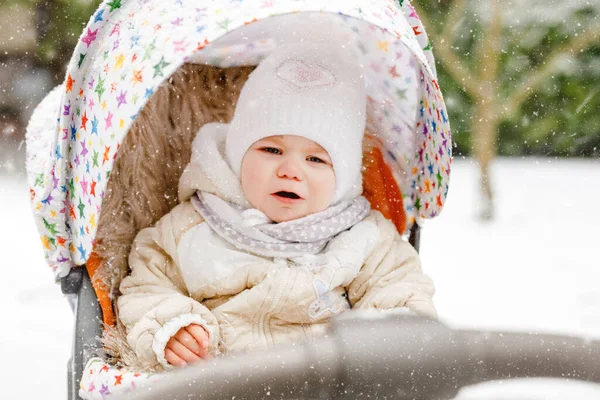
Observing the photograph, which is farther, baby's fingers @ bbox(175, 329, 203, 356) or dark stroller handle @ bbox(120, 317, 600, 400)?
baby's fingers @ bbox(175, 329, 203, 356)

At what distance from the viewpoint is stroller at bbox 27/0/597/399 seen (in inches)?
51.8

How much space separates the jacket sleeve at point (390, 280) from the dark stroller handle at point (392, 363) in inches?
18.0

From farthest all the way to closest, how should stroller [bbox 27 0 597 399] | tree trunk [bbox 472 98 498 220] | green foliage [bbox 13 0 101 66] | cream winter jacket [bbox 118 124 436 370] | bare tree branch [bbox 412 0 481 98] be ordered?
green foliage [bbox 13 0 101 66] → tree trunk [bbox 472 98 498 220] → bare tree branch [bbox 412 0 481 98] → cream winter jacket [bbox 118 124 436 370] → stroller [bbox 27 0 597 399]

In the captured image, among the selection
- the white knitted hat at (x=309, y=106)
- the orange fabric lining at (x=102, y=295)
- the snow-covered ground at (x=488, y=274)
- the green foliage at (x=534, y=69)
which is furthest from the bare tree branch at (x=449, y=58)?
the orange fabric lining at (x=102, y=295)

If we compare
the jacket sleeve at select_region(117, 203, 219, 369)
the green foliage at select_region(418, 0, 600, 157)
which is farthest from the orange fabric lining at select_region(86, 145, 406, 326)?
the green foliage at select_region(418, 0, 600, 157)

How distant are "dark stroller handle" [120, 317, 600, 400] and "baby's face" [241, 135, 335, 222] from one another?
2.01 ft

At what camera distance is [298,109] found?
163 centimetres

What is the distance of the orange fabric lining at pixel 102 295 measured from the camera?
62.7 inches

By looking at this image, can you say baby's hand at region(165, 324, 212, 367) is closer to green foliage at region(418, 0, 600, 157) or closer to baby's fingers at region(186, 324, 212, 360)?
baby's fingers at region(186, 324, 212, 360)

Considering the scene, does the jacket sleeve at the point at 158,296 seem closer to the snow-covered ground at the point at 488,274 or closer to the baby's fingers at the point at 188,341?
the baby's fingers at the point at 188,341

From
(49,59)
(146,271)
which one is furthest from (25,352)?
(49,59)

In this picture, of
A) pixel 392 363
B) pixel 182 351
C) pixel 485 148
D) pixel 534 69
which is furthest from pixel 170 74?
pixel 534 69

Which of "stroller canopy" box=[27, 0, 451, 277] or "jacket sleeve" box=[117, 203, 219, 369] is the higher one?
"stroller canopy" box=[27, 0, 451, 277]

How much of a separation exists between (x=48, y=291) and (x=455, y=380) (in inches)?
116
